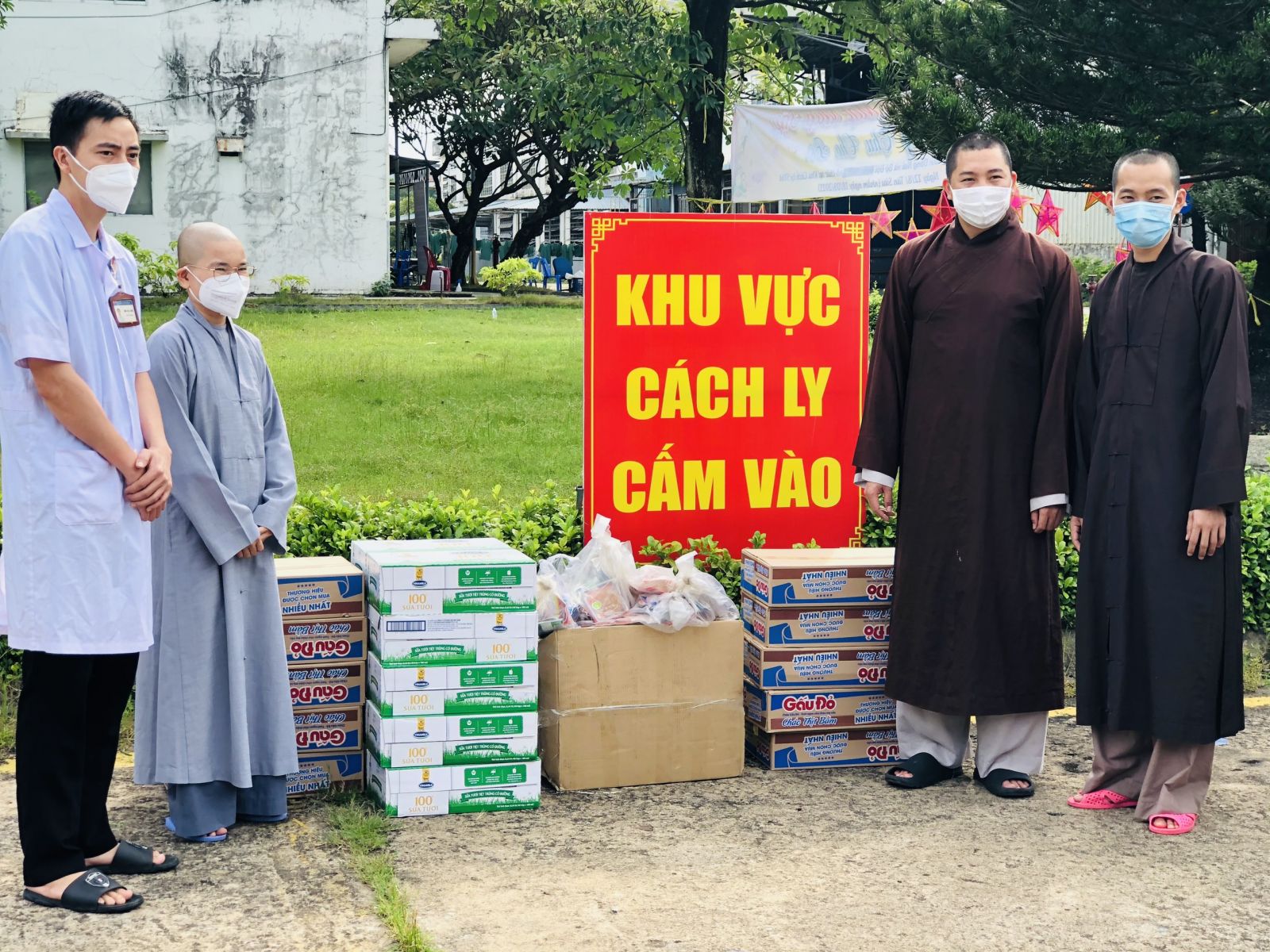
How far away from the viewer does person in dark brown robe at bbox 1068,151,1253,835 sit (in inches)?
158

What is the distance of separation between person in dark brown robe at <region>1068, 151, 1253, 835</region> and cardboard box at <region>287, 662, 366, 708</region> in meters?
2.17

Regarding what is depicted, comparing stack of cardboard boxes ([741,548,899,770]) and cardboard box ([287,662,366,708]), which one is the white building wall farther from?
stack of cardboard boxes ([741,548,899,770])

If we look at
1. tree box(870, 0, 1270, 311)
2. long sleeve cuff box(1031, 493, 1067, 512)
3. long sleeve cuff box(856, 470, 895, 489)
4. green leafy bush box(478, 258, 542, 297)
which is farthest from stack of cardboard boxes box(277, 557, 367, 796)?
green leafy bush box(478, 258, 542, 297)

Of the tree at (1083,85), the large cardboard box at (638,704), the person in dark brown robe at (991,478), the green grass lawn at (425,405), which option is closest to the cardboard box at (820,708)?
the large cardboard box at (638,704)

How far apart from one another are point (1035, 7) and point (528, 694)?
6361mm

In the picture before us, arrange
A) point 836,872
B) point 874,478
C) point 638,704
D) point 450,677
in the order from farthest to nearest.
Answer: point 874,478
point 638,704
point 450,677
point 836,872

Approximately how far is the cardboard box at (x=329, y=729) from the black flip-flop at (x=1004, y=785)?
1952 mm

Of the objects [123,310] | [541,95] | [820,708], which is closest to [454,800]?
[820,708]

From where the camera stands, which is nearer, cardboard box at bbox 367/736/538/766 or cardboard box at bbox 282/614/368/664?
cardboard box at bbox 367/736/538/766

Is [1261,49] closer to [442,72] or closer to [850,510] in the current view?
[850,510]

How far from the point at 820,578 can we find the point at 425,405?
199 inches

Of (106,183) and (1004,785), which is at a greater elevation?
(106,183)

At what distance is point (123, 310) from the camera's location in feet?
11.4

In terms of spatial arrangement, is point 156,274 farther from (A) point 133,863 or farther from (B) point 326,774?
(A) point 133,863
